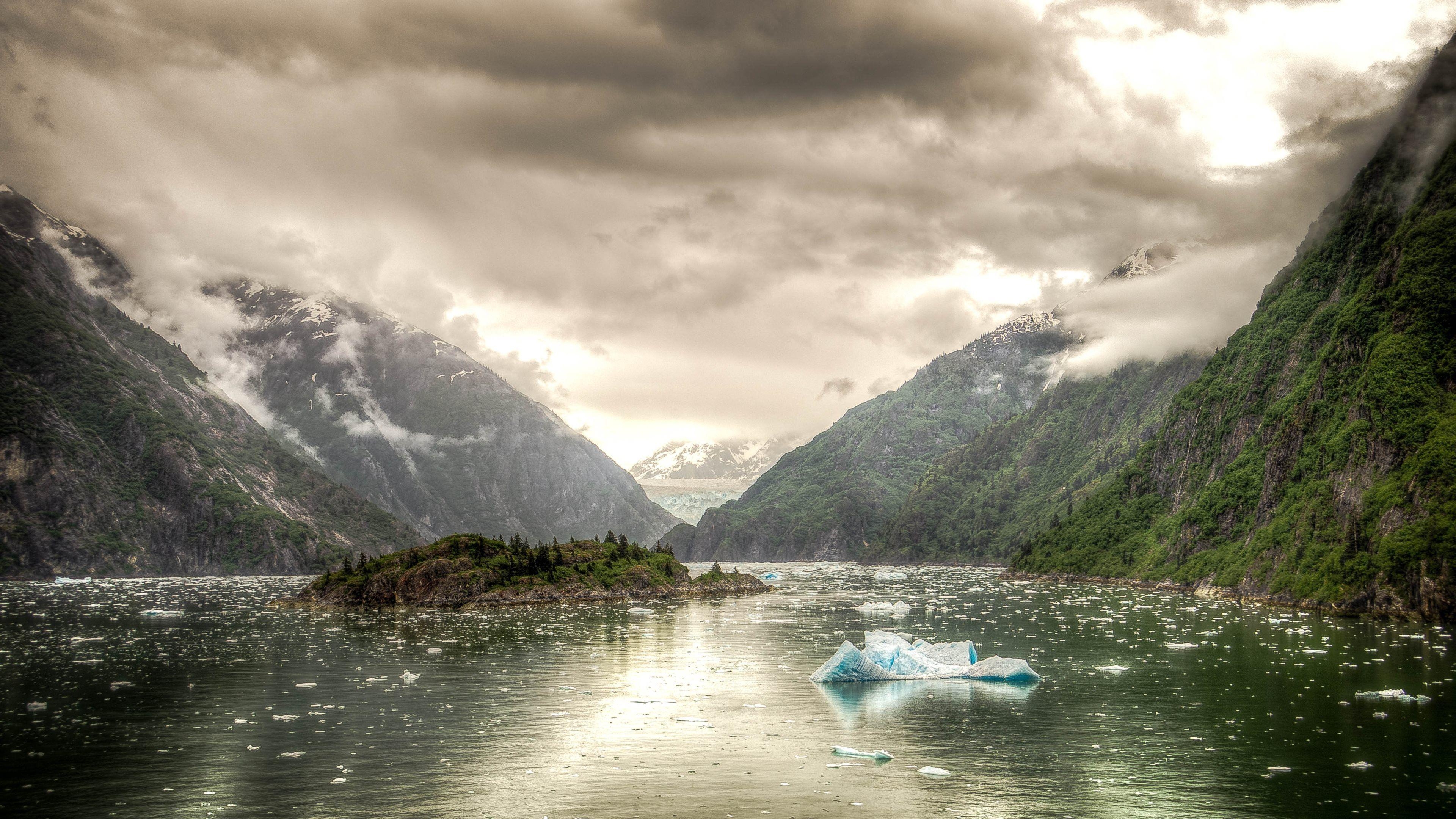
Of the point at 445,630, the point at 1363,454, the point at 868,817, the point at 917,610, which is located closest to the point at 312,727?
the point at 868,817

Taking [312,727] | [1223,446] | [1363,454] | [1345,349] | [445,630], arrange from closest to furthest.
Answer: [312,727]
[445,630]
[1363,454]
[1345,349]
[1223,446]

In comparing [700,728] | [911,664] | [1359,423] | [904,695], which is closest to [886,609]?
[911,664]

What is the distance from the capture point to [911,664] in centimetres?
5706

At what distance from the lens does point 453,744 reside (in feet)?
125

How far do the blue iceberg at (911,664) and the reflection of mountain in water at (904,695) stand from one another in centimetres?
39

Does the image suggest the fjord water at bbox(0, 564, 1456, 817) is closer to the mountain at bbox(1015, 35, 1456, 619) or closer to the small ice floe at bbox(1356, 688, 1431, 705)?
the small ice floe at bbox(1356, 688, 1431, 705)

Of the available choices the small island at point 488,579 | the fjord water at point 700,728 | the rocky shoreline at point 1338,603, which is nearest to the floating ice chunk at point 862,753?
the fjord water at point 700,728

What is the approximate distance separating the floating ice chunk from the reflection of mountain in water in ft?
19.3

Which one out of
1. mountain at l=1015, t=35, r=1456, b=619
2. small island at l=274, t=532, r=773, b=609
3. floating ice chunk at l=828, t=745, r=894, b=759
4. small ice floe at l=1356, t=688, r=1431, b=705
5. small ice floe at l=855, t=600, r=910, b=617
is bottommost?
small ice floe at l=855, t=600, r=910, b=617

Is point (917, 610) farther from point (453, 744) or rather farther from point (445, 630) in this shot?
point (453, 744)

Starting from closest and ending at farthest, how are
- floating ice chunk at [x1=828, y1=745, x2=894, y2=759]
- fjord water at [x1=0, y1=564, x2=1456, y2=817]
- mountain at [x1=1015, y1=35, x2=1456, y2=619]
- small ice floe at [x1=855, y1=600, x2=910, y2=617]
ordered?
1. fjord water at [x1=0, y1=564, x2=1456, y2=817]
2. floating ice chunk at [x1=828, y1=745, x2=894, y2=759]
3. mountain at [x1=1015, y1=35, x2=1456, y2=619]
4. small ice floe at [x1=855, y1=600, x2=910, y2=617]

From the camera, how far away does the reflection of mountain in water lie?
4538 centimetres

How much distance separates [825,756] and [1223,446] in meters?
188

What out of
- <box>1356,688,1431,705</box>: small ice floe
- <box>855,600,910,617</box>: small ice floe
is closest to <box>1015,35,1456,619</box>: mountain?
<box>855,600,910,617</box>: small ice floe
